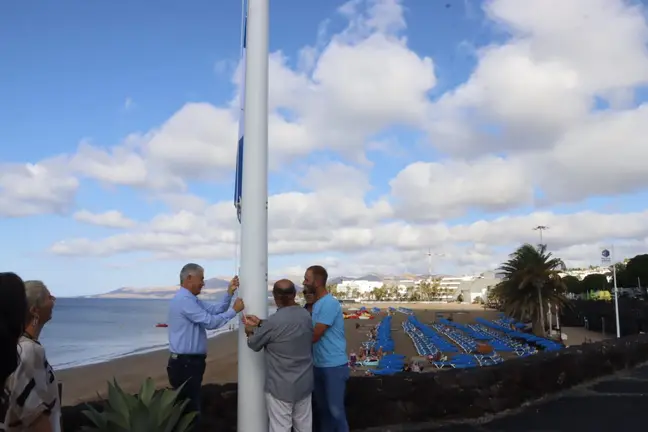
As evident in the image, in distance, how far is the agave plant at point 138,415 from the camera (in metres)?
3.49

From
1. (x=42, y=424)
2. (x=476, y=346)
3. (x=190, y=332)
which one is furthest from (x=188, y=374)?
A: (x=476, y=346)

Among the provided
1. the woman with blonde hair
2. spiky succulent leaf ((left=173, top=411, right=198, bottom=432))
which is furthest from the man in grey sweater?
the woman with blonde hair

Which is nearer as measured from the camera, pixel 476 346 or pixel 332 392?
pixel 332 392

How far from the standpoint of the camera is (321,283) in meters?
4.30

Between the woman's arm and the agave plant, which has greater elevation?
the woman's arm

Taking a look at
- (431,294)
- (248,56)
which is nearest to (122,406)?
(248,56)

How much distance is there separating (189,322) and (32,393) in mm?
1842

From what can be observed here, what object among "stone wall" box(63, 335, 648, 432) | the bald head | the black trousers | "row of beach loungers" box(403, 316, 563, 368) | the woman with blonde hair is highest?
the bald head

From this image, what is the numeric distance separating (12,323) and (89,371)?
25.8m

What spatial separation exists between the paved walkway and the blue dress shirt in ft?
7.06

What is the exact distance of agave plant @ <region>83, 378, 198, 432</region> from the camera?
3.49m

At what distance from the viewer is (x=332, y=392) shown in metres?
4.18

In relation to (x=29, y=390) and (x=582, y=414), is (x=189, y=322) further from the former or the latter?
(x=582, y=414)

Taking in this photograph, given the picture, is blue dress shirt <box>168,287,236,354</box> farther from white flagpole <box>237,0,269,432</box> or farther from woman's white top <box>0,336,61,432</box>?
woman's white top <box>0,336,61,432</box>
